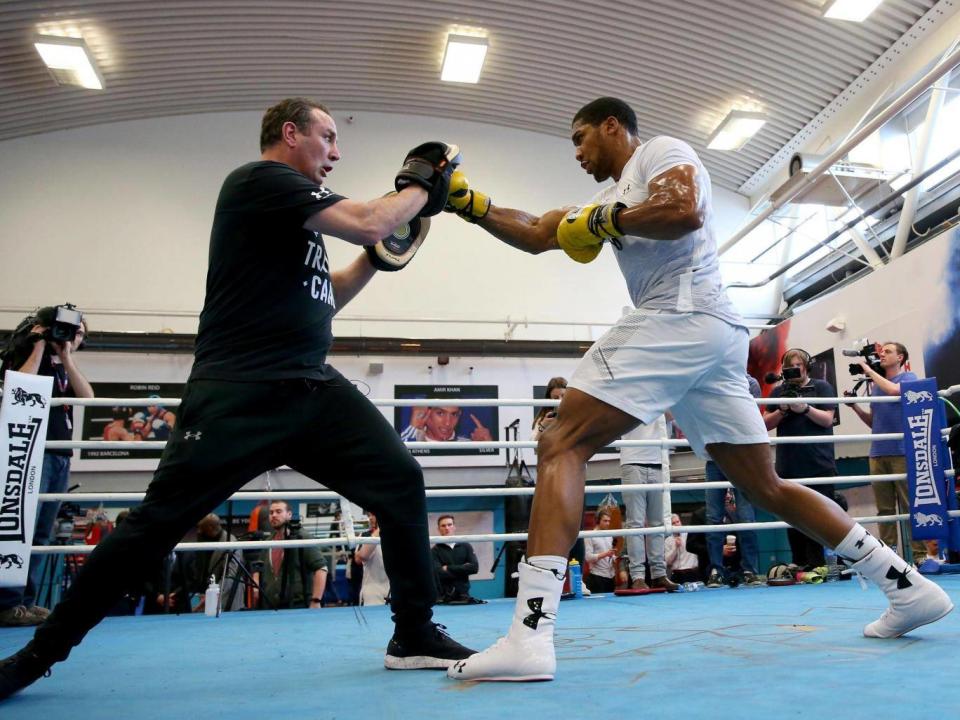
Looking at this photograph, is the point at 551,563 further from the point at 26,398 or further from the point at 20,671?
the point at 26,398

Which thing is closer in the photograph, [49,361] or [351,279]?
[351,279]

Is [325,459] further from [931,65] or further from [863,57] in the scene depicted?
[863,57]

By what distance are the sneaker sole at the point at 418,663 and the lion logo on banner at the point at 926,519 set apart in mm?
2829

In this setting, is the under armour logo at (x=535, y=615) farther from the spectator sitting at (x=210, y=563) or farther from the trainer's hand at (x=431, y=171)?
the spectator sitting at (x=210, y=563)

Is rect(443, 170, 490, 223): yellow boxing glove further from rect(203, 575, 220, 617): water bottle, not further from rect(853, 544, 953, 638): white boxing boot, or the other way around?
rect(203, 575, 220, 617): water bottle

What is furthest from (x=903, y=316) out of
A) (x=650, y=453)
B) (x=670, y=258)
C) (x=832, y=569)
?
(x=670, y=258)

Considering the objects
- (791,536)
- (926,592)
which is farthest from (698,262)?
(791,536)

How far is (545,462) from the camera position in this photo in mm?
1644

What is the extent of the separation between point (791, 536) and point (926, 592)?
2855 millimetres

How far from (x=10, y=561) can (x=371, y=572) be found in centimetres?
446

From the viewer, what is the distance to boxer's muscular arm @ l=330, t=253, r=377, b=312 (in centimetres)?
203

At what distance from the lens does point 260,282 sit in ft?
5.53

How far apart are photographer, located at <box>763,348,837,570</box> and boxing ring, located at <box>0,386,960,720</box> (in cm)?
156

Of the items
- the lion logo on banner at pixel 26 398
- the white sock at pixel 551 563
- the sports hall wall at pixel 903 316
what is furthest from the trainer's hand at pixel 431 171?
the sports hall wall at pixel 903 316
